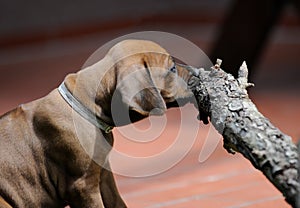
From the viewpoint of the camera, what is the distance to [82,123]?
102 inches

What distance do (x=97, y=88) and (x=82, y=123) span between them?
0.13 meters

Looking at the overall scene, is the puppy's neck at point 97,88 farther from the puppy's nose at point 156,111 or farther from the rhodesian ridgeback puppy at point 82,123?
the puppy's nose at point 156,111

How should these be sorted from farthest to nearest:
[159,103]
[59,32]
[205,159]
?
[59,32], [205,159], [159,103]

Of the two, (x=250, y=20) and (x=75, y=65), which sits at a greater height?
(x=250, y=20)

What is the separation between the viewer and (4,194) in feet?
8.77

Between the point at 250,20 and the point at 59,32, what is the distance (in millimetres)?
3118

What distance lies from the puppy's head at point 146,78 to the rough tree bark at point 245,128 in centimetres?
6

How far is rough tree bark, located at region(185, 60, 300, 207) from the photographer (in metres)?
2.07

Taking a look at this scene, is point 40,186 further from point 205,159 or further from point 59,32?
point 59,32

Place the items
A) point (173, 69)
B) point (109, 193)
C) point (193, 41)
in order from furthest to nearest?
point (193, 41)
point (109, 193)
point (173, 69)

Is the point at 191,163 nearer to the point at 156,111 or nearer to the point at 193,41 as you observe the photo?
the point at 156,111

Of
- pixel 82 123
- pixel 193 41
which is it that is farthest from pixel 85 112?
pixel 193 41

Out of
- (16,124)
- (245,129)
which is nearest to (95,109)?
(16,124)

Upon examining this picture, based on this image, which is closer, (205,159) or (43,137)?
(43,137)
